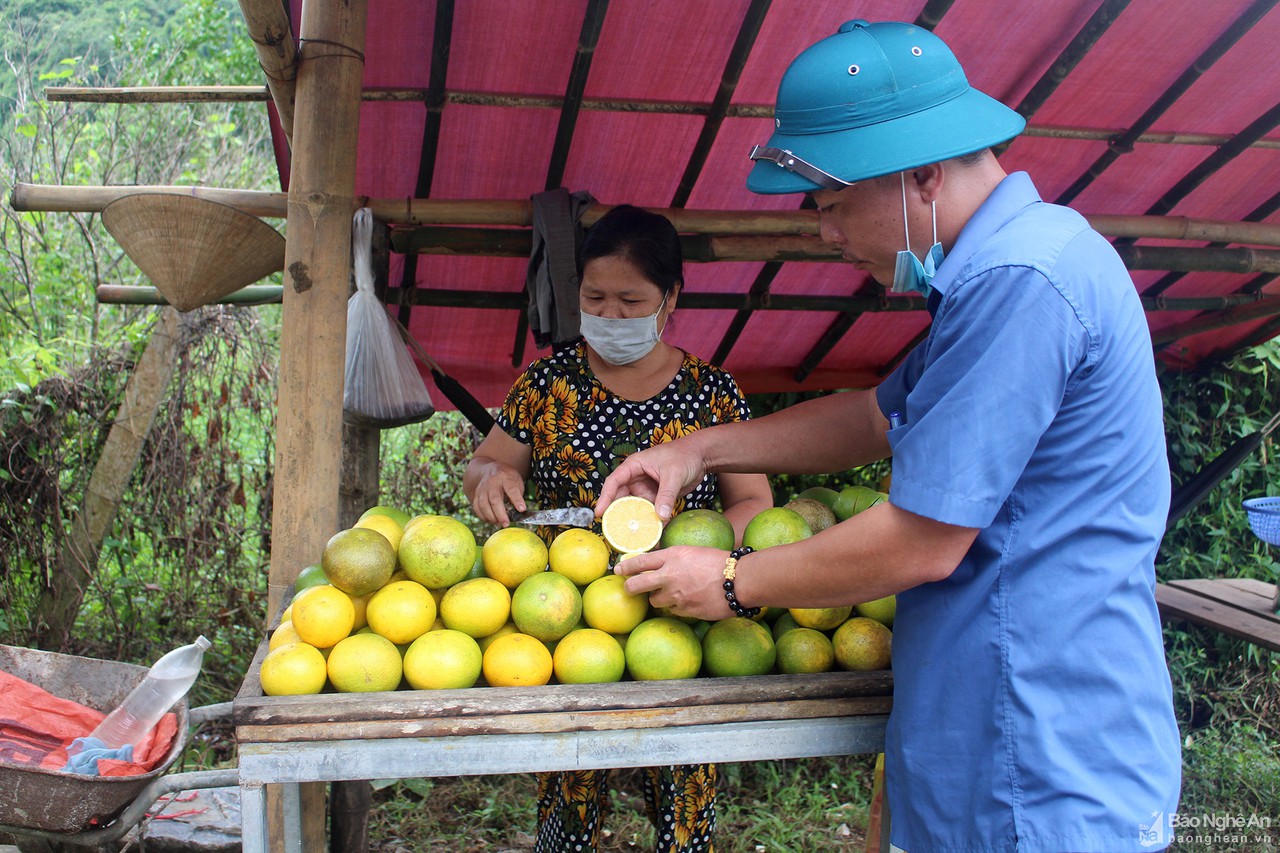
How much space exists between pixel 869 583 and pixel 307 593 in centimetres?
111

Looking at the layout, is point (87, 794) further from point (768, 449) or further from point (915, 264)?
point (915, 264)

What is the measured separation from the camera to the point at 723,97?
10.0 feet

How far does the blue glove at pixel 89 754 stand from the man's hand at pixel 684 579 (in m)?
1.37

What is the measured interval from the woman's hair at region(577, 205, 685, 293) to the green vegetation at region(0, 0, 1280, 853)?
2524 millimetres

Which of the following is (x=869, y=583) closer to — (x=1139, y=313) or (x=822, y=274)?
(x=1139, y=313)

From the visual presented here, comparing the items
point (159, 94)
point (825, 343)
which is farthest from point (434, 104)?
point (825, 343)

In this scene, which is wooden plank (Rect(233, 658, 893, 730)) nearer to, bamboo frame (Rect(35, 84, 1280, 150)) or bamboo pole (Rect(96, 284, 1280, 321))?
bamboo frame (Rect(35, 84, 1280, 150))

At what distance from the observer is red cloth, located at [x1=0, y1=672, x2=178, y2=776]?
7.49 ft

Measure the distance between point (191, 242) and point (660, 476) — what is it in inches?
66.9

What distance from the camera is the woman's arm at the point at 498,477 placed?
8.51 ft

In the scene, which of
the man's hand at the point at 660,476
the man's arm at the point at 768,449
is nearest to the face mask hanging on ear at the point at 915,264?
the man's arm at the point at 768,449

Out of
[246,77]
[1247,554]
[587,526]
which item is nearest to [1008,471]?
[587,526]

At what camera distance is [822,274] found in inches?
158

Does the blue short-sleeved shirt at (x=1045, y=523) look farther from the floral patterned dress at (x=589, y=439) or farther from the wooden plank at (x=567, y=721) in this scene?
the floral patterned dress at (x=589, y=439)
